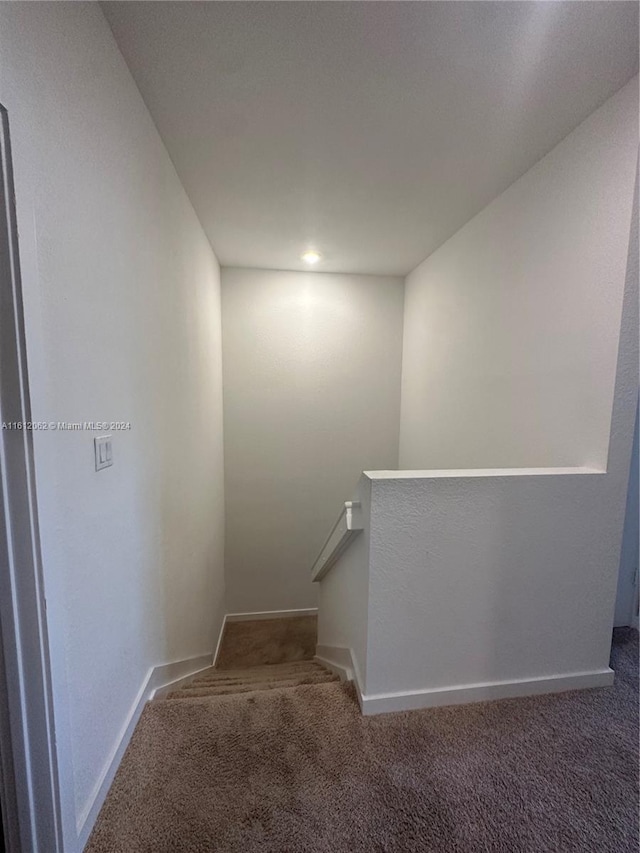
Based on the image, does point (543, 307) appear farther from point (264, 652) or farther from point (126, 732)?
point (264, 652)

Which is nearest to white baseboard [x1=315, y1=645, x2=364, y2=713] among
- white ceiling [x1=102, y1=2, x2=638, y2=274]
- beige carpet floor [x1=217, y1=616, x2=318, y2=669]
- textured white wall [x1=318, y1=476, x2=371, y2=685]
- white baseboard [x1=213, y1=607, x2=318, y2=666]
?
textured white wall [x1=318, y1=476, x2=371, y2=685]

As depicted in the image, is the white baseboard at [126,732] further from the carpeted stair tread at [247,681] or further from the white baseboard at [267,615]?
the white baseboard at [267,615]

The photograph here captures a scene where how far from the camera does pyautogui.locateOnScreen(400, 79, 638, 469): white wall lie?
127 centimetres

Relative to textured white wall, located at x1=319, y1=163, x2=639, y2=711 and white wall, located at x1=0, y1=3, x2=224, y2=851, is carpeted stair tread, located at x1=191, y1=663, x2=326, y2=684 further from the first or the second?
textured white wall, located at x1=319, y1=163, x2=639, y2=711

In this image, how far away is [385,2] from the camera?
3.08 feet

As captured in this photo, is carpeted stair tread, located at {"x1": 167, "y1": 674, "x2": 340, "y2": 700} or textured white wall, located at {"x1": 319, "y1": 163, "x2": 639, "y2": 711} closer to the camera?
textured white wall, located at {"x1": 319, "y1": 163, "x2": 639, "y2": 711}

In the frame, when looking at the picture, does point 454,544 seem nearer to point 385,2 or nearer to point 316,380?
point 385,2

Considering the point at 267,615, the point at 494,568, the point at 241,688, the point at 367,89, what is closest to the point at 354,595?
the point at 494,568

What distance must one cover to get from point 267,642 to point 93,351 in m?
3.25

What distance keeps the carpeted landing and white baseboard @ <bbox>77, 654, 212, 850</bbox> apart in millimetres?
31

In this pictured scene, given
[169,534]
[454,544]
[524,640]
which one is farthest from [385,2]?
[524,640]

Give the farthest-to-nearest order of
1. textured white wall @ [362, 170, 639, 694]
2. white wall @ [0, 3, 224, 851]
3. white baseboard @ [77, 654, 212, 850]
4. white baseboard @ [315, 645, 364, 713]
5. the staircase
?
the staircase
white baseboard @ [315, 645, 364, 713]
textured white wall @ [362, 170, 639, 694]
white baseboard @ [77, 654, 212, 850]
white wall @ [0, 3, 224, 851]

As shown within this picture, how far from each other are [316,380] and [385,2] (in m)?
2.50

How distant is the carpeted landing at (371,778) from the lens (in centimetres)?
90
